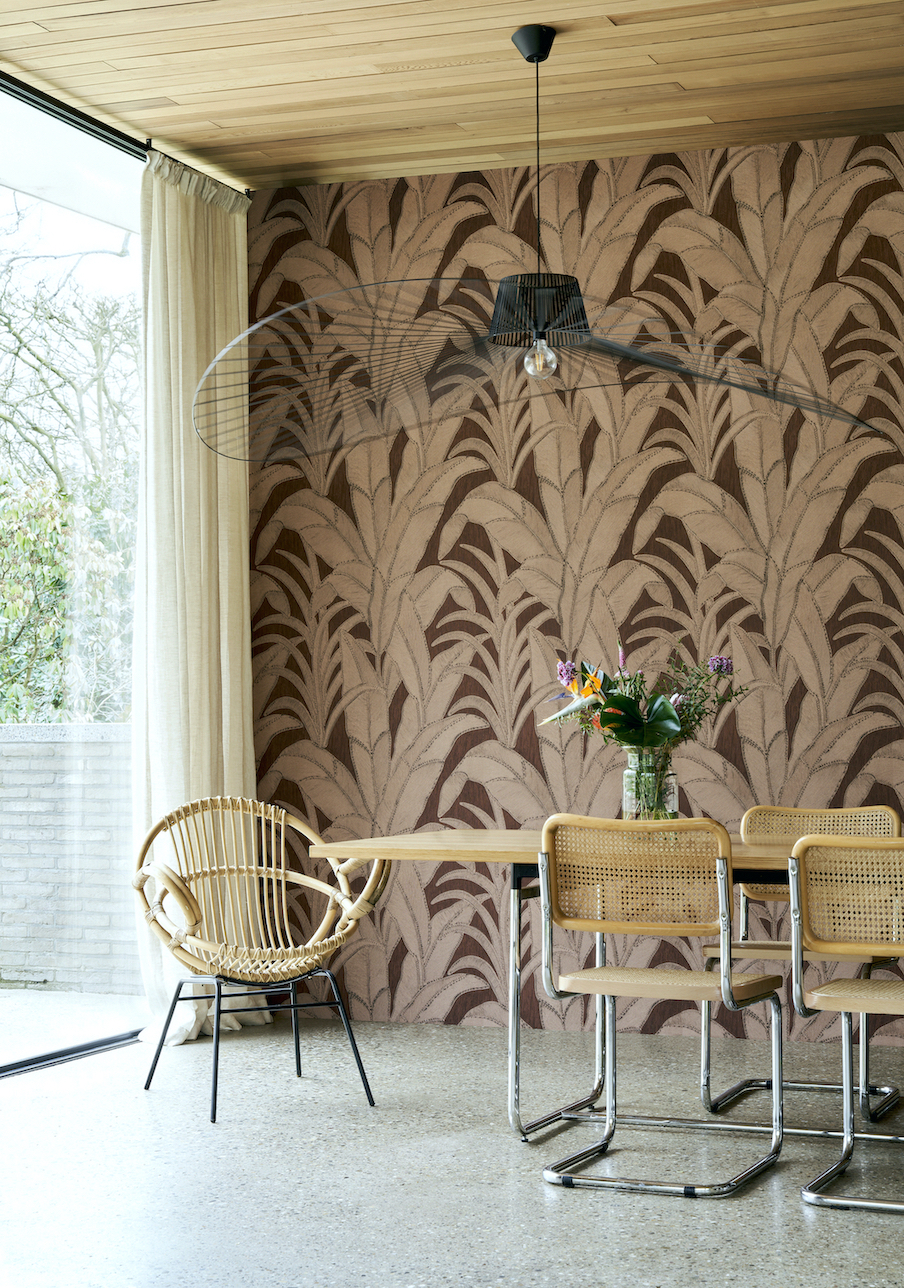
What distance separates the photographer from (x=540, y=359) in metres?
2.84

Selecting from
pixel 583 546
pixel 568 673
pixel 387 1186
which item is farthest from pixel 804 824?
pixel 387 1186

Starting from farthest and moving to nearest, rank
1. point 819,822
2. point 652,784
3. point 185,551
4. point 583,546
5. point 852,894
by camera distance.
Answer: point 583,546
point 185,551
point 819,822
point 652,784
point 852,894

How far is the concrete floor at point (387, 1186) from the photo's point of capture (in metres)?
2.52

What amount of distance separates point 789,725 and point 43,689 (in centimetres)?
241

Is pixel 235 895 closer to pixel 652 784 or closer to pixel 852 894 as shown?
pixel 652 784

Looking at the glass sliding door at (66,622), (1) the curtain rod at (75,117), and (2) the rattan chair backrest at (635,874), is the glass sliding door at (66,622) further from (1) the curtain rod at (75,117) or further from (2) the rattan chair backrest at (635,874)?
(2) the rattan chair backrest at (635,874)

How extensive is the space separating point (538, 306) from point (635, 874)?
Answer: 4.09 ft

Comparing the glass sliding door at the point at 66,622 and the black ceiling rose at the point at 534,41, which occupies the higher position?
the black ceiling rose at the point at 534,41

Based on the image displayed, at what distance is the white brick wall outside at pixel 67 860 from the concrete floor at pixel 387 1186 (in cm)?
31

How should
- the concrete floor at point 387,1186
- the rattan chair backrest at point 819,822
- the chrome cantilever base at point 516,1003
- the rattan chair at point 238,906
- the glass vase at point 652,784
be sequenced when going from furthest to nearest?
1. the rattan chair backrest at point 819,822
2. the rattan chair at point 238,906
3. the glass vase at point 652,784
4. the chrome cantilever base at point 516,1003
5. the concrete floor at point 387,1186

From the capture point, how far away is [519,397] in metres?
4.78

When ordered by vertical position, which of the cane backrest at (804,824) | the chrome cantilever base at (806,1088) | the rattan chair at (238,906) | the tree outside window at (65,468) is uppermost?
the tree outside window at (65,468)

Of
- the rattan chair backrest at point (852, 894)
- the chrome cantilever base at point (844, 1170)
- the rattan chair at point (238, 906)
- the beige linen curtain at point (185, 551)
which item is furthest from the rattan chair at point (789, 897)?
the beige linen curtain at point (185, 551)

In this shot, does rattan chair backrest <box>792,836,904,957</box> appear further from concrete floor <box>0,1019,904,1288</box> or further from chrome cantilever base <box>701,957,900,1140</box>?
chrome cantilever base <box>701,957,900,1140</box>
